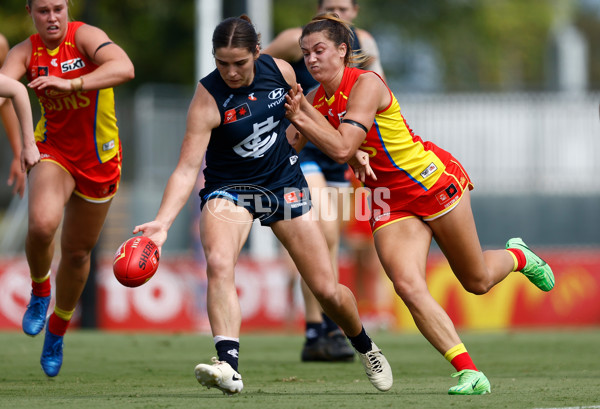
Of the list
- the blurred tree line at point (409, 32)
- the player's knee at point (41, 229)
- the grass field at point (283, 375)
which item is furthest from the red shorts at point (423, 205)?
the blurred tree line at point (409, 32)

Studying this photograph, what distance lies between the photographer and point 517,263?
24.2 ft

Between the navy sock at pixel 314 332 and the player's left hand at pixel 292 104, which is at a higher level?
the player's left hand at pixel 292 104

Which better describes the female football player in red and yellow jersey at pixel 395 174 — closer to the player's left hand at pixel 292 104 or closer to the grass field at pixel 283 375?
the player's left hand at pixel 292 104

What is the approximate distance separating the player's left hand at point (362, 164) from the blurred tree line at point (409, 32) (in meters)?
9.50

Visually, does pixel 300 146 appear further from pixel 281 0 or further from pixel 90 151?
pixel 281 0

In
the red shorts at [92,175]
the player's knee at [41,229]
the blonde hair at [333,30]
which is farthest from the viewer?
the red shorts at [92,175]

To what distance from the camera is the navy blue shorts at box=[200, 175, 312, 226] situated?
6.35 m

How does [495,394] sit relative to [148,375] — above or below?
above

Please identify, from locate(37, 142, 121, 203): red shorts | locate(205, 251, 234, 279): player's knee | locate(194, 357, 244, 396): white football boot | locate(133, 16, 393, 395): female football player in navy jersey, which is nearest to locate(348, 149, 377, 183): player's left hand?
locate(133, 16, 393, 395): female football player in navy jersey

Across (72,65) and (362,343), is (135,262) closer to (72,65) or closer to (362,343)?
(362,343)

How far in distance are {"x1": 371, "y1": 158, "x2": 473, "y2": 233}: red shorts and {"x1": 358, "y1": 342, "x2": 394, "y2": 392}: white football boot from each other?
0.80m

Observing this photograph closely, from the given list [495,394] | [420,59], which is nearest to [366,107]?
[495,394]

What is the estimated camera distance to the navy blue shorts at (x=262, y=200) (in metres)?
6.35

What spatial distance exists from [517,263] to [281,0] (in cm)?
2259
